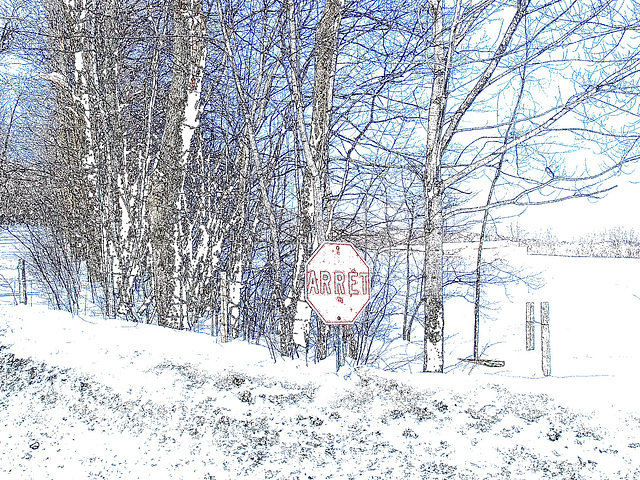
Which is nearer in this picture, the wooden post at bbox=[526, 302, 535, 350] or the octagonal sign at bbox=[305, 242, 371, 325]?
the octagonal sign at bbox=[305, 242, 371, 325]

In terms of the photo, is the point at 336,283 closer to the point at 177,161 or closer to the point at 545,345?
the point at 177,161

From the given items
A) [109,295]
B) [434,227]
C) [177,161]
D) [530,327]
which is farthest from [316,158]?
[530,327]

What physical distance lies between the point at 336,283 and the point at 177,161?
4.11m

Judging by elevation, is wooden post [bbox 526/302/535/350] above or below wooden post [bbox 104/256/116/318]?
below

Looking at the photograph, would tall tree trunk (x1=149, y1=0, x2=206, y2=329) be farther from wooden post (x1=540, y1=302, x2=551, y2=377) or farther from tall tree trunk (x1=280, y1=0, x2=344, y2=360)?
wooden post (x1=540, y1=302, x2=551, y2=377)

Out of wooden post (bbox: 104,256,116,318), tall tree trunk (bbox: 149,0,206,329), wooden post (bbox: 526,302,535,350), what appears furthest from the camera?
wooden post (bbox: 526,302,535,350)

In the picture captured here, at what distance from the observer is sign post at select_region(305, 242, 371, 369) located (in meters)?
5.20

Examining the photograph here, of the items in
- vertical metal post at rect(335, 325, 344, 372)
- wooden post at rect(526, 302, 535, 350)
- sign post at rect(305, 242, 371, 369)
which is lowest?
wooden post at rect(526, 302, 535, 350)

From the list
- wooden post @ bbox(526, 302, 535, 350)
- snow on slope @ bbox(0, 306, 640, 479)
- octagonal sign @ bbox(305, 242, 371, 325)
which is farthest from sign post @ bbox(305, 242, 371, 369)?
wooden post @ bbox(526, 302, 535, 350)

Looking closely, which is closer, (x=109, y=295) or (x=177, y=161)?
(x=177, y=161)

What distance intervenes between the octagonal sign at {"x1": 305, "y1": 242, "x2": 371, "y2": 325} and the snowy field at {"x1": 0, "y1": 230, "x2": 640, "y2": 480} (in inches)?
22.5

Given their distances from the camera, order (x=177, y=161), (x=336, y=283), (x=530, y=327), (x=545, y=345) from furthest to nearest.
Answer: (x=530, y=327)
(x=545, y=345)
(x=177, y=161)
(x=336, y=283)

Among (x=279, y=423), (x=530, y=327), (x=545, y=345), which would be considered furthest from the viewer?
(x=530, y=327)

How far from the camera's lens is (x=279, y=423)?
468 centimetres
